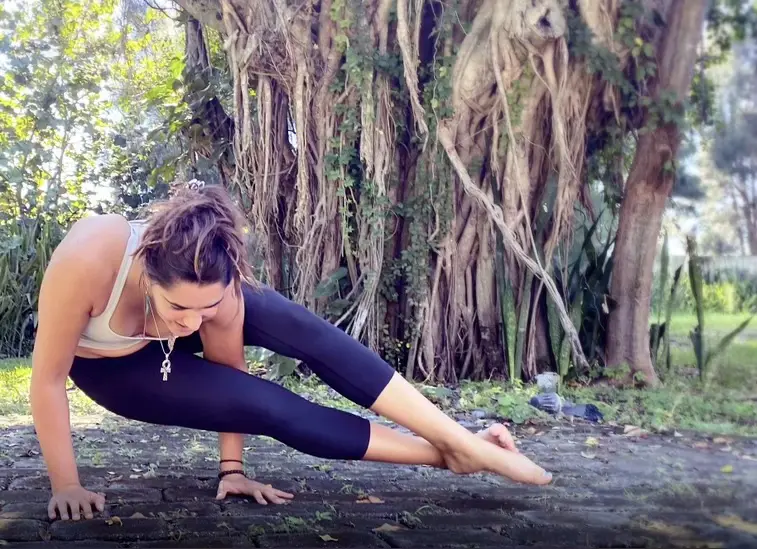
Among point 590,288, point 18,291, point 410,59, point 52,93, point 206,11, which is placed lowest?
point 590,288

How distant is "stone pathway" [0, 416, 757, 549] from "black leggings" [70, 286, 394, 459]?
0.12 metres

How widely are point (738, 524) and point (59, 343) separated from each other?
2.91 feet

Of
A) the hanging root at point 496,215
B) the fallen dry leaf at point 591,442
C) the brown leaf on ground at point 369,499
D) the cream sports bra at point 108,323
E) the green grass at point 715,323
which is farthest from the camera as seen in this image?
the hanging root at point 496,215

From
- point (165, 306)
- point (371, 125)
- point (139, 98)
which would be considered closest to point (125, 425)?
point (165, 306)

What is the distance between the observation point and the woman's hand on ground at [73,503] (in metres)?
1.09

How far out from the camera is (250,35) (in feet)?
8.41

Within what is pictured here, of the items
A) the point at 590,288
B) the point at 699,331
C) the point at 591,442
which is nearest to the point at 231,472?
the point at 591,442

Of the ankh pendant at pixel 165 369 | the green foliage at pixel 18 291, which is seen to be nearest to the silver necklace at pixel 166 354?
the ankh pendant at pixel 165 369

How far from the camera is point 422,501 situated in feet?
3.94

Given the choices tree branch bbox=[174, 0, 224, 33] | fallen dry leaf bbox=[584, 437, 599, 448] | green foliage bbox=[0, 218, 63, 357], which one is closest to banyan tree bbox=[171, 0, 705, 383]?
tree branch bbox=[174, 0, 224, 33]

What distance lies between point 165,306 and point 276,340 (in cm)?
21

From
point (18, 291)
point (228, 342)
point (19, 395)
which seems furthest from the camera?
point (18, 291)

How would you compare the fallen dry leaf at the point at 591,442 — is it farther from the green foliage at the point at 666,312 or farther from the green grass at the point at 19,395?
the green grass at the point at 19,395

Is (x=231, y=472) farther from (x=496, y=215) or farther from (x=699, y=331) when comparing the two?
(x=496, y=215)
